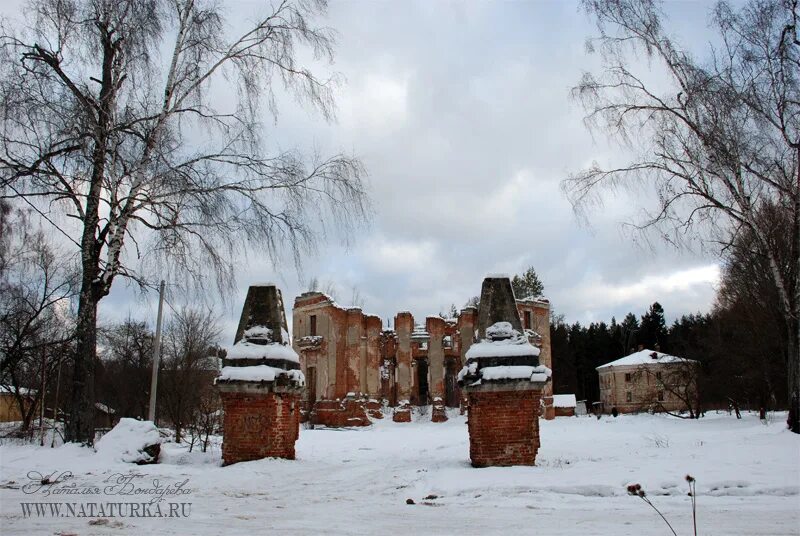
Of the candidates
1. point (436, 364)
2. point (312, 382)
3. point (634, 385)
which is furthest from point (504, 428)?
point (634, 385)

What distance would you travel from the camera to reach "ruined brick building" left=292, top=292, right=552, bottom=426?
35.3 metres

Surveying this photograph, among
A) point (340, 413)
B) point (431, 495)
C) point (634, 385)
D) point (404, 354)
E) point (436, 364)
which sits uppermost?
point (404, 354)

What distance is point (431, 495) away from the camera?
7914mm

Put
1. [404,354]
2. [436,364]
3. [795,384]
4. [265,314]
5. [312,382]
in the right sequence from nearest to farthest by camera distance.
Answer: [265,314]
[795,384]
[312,382]
[436,364]
[404,354]

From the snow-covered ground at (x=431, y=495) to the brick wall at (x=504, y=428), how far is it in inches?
16.3

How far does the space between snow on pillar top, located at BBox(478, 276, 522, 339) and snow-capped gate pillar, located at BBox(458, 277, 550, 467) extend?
49 centimetres

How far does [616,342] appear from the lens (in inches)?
2928

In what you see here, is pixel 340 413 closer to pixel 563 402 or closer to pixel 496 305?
pixel 563 402

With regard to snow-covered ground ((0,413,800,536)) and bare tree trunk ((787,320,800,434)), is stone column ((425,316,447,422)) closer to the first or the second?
bare tree trunk ((787,320,800,434))

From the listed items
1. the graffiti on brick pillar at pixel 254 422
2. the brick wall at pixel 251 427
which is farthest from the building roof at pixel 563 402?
the graffiti on brick pillar at pixel 254 422

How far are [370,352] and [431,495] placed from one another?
30.1 meters

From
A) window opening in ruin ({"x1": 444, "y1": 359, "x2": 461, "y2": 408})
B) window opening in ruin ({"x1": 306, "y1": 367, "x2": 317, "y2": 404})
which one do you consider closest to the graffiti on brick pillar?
window opening in ruin ({"x1": 306, "y1": 367, "x2": 317, "y2": 404})

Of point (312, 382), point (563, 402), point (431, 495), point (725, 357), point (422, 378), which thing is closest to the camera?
point (431, 495)

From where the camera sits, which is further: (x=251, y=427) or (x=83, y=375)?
(x=83, y=375)
